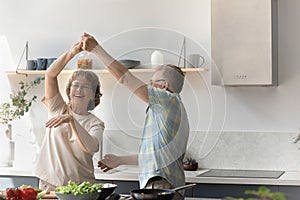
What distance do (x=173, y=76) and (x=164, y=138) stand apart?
1.28 ft

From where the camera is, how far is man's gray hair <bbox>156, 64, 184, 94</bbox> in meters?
2.99

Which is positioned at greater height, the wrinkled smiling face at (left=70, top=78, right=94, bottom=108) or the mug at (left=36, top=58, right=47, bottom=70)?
the mug at (left=36, top=58, right=47, bottom=70)

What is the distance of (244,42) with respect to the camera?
12.8ft

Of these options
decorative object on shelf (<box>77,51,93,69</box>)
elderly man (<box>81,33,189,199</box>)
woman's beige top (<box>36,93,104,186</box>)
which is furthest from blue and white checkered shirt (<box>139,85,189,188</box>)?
decorative object on shelf (<box>77,51,93,69</box>)

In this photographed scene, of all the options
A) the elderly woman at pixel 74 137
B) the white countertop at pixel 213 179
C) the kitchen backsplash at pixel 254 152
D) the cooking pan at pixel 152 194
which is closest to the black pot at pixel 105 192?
the cooking pan at pixel 152 194

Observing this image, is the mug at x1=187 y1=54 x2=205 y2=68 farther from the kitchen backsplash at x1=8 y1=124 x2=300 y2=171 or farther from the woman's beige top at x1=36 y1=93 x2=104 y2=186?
the woman's beige top at x1=36 y1=93 x2=104 y2=186

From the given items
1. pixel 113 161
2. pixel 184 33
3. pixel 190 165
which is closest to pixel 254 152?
pixel 190 165

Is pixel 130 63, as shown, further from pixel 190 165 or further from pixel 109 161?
pixel 190 165

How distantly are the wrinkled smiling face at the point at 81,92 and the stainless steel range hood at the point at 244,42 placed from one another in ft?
3.88

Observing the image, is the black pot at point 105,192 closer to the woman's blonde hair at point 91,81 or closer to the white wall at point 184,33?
the woman's blonde hair at point 91,81

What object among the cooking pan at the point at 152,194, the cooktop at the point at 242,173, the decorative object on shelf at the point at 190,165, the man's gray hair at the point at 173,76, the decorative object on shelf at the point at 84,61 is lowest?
the cooktop at the point at 242,173

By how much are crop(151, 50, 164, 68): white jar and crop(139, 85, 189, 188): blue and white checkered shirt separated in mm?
295

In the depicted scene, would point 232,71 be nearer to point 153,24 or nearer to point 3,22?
point 153,24

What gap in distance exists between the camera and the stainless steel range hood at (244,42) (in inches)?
151
